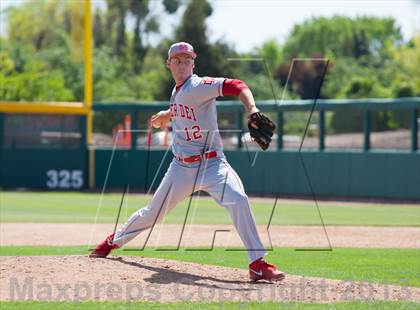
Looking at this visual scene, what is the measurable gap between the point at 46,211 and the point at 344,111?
8.44 metres

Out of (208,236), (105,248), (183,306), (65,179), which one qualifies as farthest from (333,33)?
(183,306)

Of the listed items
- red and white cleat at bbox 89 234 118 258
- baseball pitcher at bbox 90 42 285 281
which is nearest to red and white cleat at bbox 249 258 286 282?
baseball pitcher at bbox 90 42 285 281

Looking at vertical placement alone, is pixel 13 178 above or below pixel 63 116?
below

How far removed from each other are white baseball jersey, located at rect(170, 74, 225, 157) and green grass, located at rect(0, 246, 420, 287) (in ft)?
5.30

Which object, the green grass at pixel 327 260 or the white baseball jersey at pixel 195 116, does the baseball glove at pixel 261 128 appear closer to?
the white baseball jersey at pixel 195 116

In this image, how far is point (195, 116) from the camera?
7.67m

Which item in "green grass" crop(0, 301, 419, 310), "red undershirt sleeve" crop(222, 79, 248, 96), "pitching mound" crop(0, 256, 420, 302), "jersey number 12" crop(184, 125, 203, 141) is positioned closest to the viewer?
"green grass" crop(0, 301, 419, 310)

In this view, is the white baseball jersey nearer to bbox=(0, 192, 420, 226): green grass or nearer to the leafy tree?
bbox=(0, 192, 420, 226): green grass

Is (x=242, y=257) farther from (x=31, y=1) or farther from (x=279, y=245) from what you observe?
(x=31, y=1)

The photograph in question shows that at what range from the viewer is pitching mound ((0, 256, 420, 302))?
669 cm

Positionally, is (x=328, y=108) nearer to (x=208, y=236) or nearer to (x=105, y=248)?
(x=208, y=236)

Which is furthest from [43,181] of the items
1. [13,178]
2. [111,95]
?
[111,95]

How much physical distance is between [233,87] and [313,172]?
15.7 meters

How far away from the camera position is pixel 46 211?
57.4 ft
